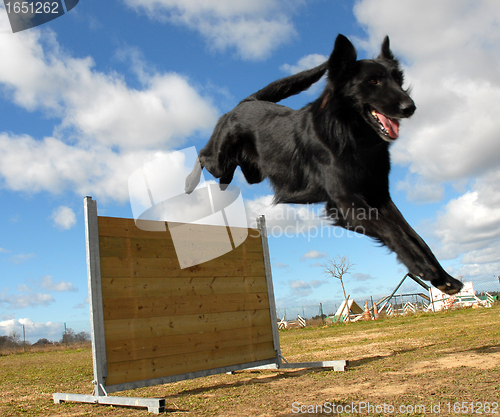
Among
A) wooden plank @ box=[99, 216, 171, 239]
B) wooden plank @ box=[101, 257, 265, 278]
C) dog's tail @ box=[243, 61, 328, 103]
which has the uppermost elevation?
dog's tail @ box=[243, 61, 328, 103]

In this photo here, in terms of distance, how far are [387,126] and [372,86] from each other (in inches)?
8.4

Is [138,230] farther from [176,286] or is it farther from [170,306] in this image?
[170,306]

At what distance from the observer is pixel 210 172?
2.45m

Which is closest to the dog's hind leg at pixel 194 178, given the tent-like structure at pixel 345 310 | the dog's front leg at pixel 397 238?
the dog's front leg at pixel 397 238

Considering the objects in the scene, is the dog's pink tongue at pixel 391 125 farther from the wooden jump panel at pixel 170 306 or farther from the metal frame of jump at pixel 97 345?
the wooden jump panel at pixel 170 306

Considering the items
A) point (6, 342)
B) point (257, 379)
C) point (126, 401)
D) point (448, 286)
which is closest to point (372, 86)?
point (448, 286)

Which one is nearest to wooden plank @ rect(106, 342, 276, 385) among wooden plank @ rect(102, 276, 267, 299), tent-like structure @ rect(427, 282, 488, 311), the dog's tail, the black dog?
wooden plank @ rect(102, 276, 267, 299)

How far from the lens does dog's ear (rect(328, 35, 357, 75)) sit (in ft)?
5.46

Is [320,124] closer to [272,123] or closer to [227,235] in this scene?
[272,123]

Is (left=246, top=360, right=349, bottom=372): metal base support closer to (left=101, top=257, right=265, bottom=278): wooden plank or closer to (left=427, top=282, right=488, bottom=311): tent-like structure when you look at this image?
(left=101, top=257, right=265, bottom=278): wooden plank

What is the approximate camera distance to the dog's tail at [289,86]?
82.1 inches

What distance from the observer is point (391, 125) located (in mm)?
1638

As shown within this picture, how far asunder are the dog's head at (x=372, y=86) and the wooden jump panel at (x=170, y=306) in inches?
134

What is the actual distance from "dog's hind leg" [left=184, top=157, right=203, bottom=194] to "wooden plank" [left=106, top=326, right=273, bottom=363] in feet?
8.38
